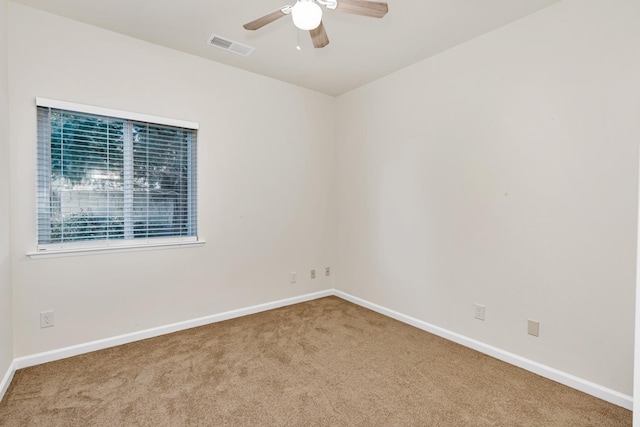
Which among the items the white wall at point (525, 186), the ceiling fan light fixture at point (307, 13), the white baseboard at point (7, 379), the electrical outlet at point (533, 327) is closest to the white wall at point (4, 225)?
the white baseboard at point (7, 379)

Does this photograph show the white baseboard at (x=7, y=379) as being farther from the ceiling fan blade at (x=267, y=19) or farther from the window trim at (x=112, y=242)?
the ceiling fan blade at (x=267, y=19)

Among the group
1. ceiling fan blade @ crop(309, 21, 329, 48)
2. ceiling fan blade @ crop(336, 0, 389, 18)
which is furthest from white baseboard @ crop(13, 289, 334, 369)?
ceiling fan blade @ crop(336, 0, 389, 18)

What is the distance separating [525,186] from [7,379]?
3.95m

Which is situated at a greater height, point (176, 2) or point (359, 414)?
point (176, 2)

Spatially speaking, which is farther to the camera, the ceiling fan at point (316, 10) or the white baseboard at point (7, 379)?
the white baseboard at point (7, 379)

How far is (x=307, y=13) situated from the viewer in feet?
5.45

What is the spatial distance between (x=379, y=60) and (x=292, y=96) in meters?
1.17

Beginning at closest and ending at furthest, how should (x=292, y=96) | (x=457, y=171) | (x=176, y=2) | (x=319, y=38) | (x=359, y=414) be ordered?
(x=359, y=414) → (x=319, y=38) → (x=176, y=2) → (x=457, y=171) → (x=292, y=96)

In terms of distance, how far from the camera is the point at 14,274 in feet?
7.85

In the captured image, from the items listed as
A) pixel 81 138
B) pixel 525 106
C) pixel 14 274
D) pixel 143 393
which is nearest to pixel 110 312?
pixel 14 274

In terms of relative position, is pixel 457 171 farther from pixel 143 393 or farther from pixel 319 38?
pixel 143 393

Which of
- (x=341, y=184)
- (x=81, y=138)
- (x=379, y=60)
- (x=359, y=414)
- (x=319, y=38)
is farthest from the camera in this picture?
(x=341, y=184)

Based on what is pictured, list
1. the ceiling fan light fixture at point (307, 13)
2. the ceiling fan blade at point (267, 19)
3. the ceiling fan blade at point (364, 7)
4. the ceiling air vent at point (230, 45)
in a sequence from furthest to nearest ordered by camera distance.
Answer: the ceiling air vent at point (230, 45) → the ceiling fan blade at point (267, 19) → the ceiling fan blade at point (364, 7) → the ceiling fan light fixture at point (307, 13)

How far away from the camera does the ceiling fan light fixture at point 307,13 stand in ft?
5.41
